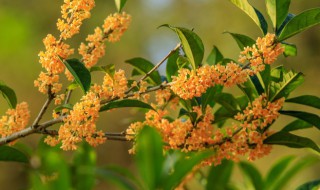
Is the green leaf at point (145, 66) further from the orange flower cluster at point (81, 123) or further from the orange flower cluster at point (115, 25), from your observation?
the orange flower cluster at point (81, 123)

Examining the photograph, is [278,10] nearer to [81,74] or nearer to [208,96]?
[208,96]

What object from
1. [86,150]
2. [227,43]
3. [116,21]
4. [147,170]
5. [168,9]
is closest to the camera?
[147,170]

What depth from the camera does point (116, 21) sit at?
4.52 ft

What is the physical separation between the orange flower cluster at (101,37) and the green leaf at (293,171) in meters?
0.66

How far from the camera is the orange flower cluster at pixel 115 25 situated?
138 centimetres

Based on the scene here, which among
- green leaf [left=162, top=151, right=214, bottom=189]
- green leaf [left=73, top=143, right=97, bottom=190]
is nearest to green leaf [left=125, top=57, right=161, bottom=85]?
green leaf [left=73, top=143, right=97, bottom=190]

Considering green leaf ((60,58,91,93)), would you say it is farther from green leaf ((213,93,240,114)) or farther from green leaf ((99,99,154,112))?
green leaf ((213,93,240,114))

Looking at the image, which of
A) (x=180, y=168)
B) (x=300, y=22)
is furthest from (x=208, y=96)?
(x=180, y=168)

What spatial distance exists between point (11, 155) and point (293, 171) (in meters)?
0.82

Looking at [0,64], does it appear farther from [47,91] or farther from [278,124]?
[47,91]

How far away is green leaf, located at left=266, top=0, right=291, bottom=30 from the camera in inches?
51.9

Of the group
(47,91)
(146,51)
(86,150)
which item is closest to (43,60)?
(47,91)

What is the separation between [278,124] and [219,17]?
7.42 feet

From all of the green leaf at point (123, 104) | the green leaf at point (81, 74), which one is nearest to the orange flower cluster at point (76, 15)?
the green leaf at point (81, 74)
